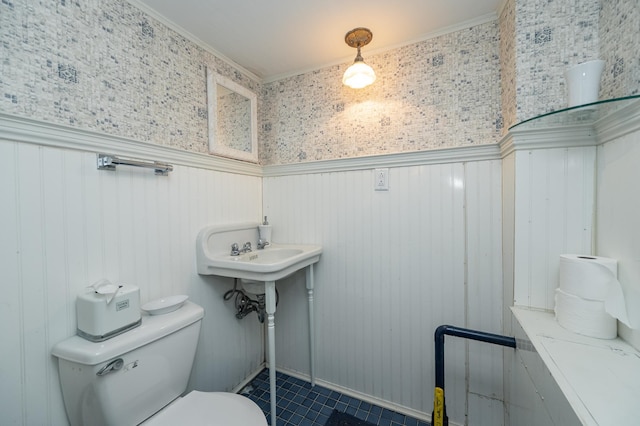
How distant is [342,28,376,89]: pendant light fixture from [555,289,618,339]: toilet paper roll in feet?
4.52

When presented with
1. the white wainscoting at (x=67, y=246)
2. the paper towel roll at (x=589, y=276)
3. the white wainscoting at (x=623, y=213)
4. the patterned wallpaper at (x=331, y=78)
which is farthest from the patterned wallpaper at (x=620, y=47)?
the white wainscoting at (x=67, y=246)

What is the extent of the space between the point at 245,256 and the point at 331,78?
1.33 meters

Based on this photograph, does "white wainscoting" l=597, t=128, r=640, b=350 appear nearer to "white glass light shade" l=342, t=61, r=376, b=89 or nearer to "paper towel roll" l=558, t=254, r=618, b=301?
"paper towel roll" l=558, t=254, r=618, b=301

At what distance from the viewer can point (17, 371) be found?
0.84 meters

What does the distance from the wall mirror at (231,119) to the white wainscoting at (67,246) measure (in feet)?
0.87

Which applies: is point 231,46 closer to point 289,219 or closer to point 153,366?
point 289,219

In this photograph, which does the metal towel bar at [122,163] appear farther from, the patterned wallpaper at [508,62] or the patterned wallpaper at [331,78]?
the patterned wallpaper at [508,62]

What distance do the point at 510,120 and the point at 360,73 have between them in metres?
0.81

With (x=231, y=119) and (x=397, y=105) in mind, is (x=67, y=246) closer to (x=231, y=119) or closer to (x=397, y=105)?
(x=231, y=119)

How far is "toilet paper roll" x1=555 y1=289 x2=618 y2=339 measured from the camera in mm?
837

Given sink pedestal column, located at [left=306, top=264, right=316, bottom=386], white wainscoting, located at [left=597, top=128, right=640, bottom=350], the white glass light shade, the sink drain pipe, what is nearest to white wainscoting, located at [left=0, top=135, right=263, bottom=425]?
sink pedestal column, located at [left=306, top=264, right=316, bottom=386]

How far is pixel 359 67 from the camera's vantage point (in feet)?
4.74

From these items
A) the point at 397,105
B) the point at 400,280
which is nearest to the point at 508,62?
the point at 397,105

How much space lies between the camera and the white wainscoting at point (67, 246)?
833 mm
